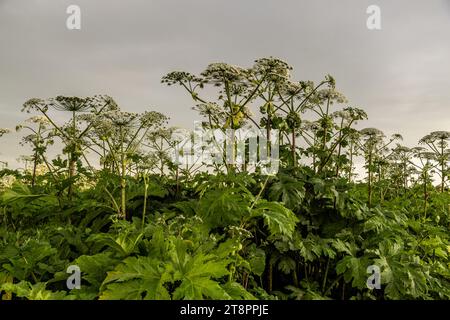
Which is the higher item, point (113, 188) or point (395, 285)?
point (113, 188)

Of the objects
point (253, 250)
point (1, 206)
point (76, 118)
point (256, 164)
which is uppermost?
point (76, 118)

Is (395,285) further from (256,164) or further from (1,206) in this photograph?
(1,206)

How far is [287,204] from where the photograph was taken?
5.26m

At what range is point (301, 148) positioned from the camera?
672cm

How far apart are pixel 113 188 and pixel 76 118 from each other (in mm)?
925

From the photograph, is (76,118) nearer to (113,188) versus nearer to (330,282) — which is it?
(113,188)
